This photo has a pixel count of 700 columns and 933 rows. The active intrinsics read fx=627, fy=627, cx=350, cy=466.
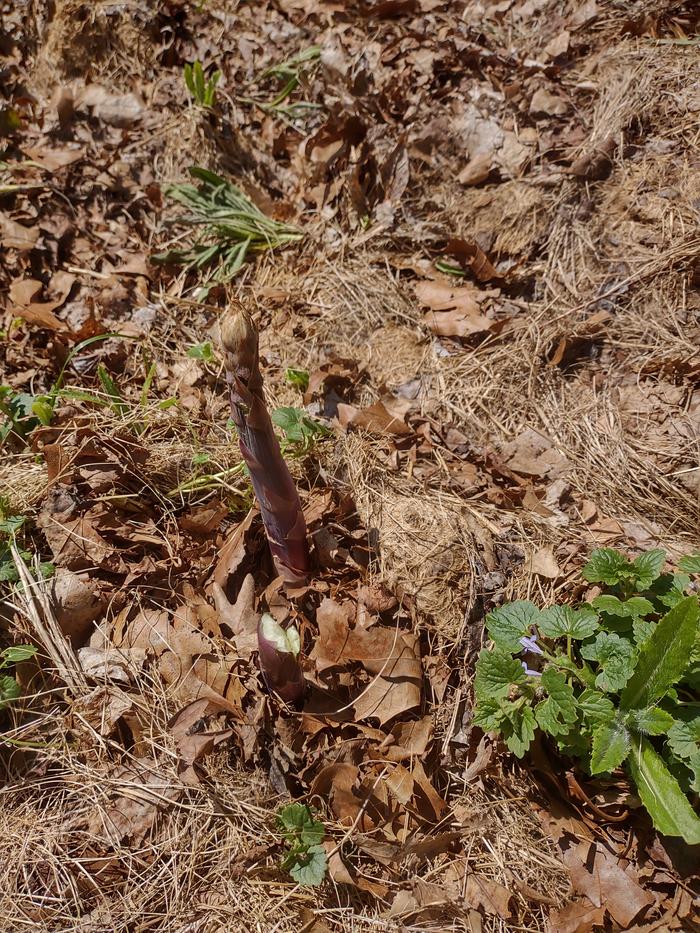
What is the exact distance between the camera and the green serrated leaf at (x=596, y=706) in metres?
1.71

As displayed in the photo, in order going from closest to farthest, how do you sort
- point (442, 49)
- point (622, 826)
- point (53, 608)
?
point (622, 826) → point (53, 608) → point (442, 49)

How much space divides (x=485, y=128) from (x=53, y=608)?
8.81 ft

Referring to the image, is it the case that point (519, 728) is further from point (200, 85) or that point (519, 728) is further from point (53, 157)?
point (53, 157)

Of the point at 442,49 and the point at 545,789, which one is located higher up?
the point at 442,49

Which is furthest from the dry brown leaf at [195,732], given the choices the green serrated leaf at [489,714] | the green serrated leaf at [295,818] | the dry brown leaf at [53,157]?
the dry brown leaf at [53,157]

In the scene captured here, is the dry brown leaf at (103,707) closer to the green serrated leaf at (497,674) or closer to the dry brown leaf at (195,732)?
the dry brown leaf at (195,732)

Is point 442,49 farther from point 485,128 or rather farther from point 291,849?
point 291,849

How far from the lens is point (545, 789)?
6.18 feet

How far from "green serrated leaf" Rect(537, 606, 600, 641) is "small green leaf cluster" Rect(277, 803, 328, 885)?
849 millimetres

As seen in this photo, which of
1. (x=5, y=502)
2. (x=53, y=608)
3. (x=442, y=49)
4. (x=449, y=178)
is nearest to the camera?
(x=53, y=608)

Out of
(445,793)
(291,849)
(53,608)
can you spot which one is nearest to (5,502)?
(53,608)

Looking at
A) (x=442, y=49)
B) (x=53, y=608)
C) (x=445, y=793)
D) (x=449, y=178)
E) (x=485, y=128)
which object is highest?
(x=442, y=49)

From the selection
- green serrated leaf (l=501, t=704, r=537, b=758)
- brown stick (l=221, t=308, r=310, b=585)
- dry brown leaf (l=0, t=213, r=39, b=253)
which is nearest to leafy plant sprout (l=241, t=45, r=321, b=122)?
dry brown leaf (l=0, t=213, r=39, b=253)

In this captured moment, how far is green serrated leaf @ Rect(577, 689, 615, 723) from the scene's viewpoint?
1714 mm
